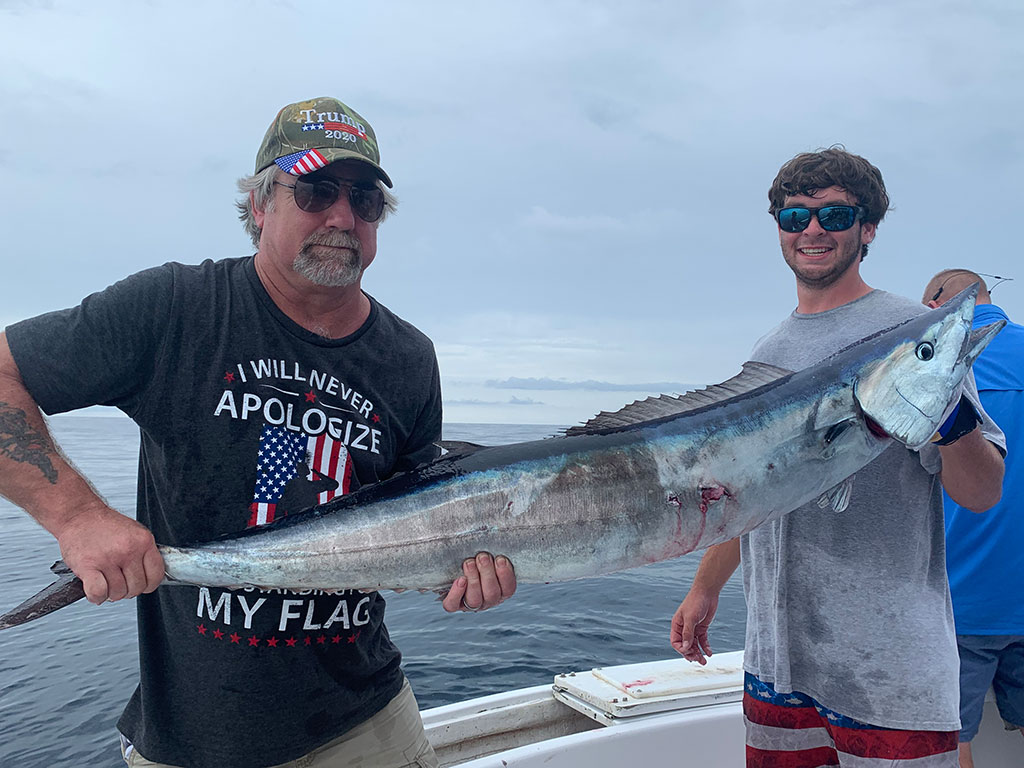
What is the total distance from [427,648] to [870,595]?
7669mm

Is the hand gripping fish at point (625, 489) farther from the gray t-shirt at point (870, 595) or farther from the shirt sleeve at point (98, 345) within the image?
the shirt sleeve at point (98, 345)

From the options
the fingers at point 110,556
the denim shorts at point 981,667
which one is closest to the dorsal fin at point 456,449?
the fingers at point 110,556

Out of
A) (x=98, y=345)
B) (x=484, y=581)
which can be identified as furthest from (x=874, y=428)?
(x=98, y=345)

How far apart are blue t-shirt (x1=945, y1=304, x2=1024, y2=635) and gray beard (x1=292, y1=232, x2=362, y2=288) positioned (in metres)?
3.28

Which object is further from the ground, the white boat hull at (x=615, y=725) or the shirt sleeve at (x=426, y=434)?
the shirt sleeve at (x=426, y=434)

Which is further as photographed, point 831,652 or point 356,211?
point 356,211

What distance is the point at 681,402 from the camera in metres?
2.58

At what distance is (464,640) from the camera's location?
9461 millimetres

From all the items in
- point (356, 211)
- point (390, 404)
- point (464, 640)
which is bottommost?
point (464, 640)

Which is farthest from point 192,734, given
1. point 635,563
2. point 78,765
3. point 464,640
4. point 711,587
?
point 464,640

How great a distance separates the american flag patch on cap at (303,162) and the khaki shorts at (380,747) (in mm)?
2249

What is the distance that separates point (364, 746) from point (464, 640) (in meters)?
7.18

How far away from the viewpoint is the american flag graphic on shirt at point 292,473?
8.29 ft

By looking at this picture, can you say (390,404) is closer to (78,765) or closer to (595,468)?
(595,468)
